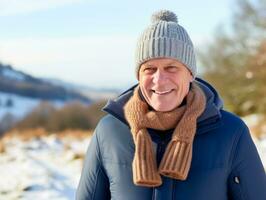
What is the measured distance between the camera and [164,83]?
2.34 meters

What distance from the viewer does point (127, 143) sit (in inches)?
96.7

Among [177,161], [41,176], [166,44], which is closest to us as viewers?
[177,161]

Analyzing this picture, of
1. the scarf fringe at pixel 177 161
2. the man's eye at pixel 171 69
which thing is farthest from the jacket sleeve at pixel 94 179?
the man's eye at pixel 171 69

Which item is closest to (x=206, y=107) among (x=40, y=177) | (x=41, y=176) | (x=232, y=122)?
(x=232, y=122)

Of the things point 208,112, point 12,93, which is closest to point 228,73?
point 208,112

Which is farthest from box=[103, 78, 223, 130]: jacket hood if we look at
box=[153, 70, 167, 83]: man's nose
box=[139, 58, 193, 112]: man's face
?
box=[153, 70, 167, 83]: man's nose

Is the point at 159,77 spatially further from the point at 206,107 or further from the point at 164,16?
the point at 164,16

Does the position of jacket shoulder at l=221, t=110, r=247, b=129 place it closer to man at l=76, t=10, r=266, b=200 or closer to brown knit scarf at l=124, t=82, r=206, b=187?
man at l=76, t=10, r=266, b=200

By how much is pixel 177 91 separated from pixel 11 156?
10835 mm

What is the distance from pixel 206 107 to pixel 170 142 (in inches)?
8.8

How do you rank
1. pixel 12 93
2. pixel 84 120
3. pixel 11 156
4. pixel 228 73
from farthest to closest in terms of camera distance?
pixel 12 93 < pixel 84 120 < pixel 228 73 < pixel 11 156

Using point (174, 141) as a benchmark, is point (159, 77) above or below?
above

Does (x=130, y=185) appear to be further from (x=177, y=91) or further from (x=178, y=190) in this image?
(x=177, y=91)

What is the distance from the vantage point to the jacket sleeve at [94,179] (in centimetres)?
251
